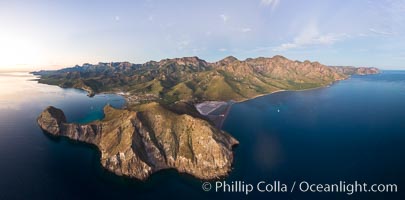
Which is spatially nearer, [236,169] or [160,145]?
[236,169]

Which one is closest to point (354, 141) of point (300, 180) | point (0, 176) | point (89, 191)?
point (300, 180)

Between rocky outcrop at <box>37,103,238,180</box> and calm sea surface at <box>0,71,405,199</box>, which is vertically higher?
rocky outcrop at <box>37,103,238,180</box>

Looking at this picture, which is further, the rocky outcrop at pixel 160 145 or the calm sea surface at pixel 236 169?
Result: the rocky outcrop at pixel 160 145

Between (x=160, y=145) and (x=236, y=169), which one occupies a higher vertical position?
(x=160, y=145)

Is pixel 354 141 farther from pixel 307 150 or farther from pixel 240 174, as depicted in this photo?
pixel 240 174

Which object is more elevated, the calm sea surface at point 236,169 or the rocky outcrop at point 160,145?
the rocky outcrop at point 160,145

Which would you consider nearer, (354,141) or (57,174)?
(57,174)

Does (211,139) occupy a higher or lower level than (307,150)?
higher

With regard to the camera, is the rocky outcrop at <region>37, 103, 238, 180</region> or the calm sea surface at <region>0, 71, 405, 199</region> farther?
the rocky outcrop at <region>37, 103, 238, 180</region>
